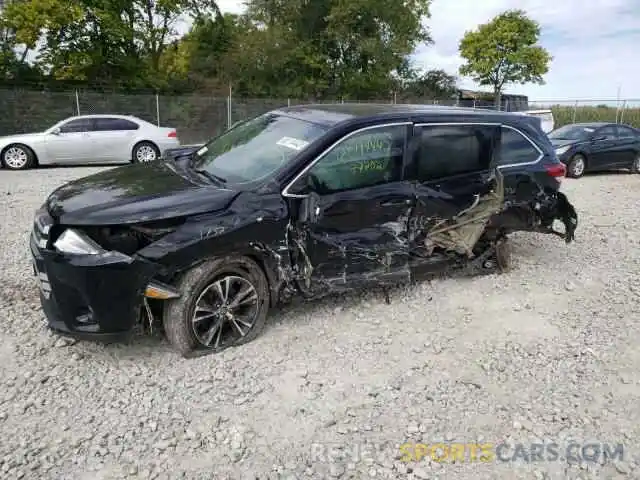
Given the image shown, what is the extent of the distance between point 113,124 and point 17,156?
2304 millimetres

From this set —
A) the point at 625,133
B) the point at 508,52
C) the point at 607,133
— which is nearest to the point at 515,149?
the point at 607,133

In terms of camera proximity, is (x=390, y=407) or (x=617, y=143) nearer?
(x=390, y=407)

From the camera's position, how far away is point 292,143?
13.1 feet

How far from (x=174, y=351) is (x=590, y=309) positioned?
360cm

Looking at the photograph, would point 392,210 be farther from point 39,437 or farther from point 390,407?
point 39,437

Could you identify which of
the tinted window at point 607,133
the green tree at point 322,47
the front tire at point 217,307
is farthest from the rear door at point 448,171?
the green tree at point 322,47

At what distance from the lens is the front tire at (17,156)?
11.7 m

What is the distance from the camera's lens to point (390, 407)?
3.12 metres

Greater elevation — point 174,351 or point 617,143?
point 617,143

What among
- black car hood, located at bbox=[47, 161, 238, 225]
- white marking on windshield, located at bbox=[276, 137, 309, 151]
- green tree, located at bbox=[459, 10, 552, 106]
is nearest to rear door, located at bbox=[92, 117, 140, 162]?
black car hood, located at bbox=[47, 161, 238, 225]

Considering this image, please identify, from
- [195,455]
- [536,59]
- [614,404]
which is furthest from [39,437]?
[536,59]

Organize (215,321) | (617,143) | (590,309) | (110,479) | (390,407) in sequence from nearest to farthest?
(110,479)
(390,407)
(215,321)
(590,309)
(617,143)

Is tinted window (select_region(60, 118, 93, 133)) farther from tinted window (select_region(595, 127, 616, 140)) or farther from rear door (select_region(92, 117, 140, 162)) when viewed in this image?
tinted window (select_region(595, 127, 616, 140))

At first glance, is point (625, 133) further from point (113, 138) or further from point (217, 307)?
point (217, 307)
